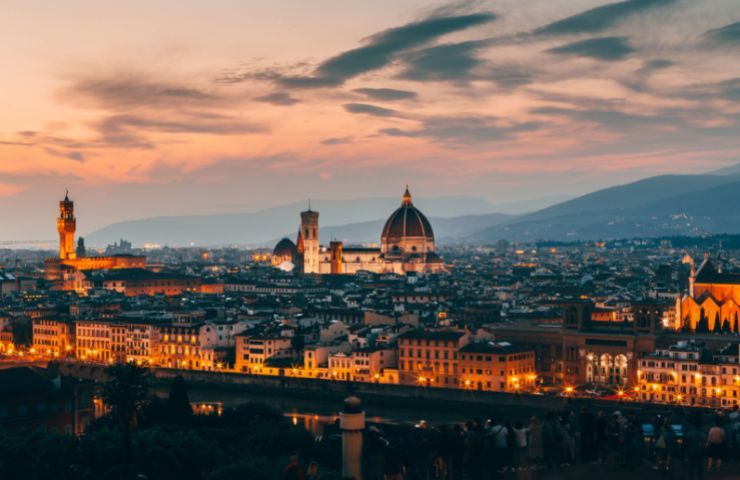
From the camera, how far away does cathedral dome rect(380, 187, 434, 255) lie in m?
142

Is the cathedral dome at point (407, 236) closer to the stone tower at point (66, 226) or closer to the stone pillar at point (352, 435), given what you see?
the stone tower at point (66, 226)

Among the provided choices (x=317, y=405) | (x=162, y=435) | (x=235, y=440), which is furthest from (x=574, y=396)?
(x=162, y=435)

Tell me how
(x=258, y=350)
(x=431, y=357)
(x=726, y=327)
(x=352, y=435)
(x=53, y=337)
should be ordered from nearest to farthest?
(x=352, y=435) < (x=431, y=357) < (x=726, y=327) < (x=258, y=350) < (x=53, y=337)

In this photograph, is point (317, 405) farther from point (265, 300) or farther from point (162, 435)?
point (265, 300)

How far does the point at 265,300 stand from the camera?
286 ft

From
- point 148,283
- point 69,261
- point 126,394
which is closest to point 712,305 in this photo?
point 126,394

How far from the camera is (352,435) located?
1655cm

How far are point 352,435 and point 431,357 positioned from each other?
126ft

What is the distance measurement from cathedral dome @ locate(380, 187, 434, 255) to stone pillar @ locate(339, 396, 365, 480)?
408 ft

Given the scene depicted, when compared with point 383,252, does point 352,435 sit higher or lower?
lower

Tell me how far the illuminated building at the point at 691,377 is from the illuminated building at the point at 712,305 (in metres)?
9.68

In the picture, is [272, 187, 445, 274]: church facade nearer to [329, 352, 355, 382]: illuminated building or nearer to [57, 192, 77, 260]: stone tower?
[57, 192, 77, 260]: stone tower

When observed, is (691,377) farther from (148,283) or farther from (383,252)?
(383,252)

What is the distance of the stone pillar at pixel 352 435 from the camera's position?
1620 cm
